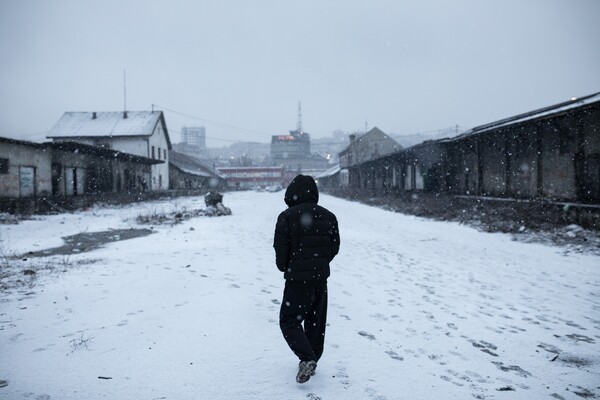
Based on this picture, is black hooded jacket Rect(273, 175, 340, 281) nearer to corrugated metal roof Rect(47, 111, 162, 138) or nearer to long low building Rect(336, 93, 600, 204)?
long low building Rect(336, 93, 600, 204)

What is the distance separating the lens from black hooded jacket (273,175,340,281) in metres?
2.92

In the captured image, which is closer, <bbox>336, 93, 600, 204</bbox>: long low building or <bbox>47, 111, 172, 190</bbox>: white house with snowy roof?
<bbox>336, 93, 600, 204</bbox>: long low building

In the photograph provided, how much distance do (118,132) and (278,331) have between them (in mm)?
38545

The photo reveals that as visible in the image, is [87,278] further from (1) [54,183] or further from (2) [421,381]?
(1) [54,183]

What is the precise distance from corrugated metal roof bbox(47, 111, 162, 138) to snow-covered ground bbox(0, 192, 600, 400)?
108 feet

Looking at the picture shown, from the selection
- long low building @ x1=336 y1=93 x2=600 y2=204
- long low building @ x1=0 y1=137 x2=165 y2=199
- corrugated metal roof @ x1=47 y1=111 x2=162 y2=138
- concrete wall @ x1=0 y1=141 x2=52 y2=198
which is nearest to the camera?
long low building @ x1=336 y1=93 x2=600 y2=204

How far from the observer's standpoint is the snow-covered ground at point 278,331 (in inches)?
114

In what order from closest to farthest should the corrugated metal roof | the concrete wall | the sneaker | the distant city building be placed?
the sneaker → the concrete wall → the corrugated metal roof → the distant city building

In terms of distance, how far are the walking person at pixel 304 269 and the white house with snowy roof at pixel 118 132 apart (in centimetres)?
3618

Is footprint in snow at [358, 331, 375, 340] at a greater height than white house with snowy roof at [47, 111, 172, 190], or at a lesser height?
lesser

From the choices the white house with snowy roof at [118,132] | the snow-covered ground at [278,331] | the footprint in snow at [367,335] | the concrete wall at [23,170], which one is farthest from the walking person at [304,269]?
the white house with snowy roof at [118,132]

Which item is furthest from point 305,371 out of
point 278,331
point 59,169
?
point 59,169

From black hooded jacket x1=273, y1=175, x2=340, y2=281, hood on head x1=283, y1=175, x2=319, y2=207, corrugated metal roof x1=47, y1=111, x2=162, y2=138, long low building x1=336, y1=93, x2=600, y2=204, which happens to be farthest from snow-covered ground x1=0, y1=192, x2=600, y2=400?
corrugated metal roof x1=47, y1=111, x2=162, y2=138

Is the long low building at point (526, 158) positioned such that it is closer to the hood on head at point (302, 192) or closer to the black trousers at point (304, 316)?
the hood on head at point (302, 192)
